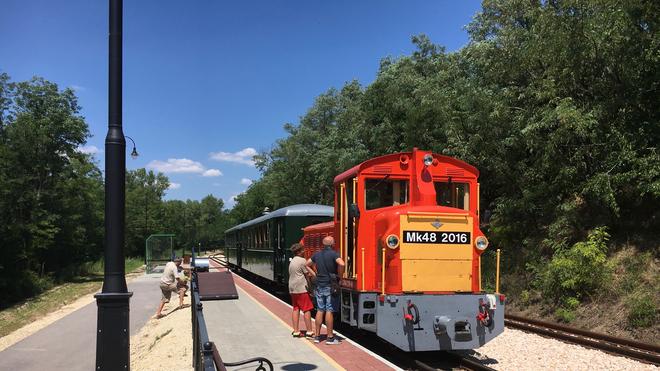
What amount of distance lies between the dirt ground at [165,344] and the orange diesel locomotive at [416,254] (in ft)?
10.5

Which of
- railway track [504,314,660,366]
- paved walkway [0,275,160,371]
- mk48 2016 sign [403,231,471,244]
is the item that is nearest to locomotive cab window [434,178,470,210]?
mk48 2016 sign [403,231,471,244]

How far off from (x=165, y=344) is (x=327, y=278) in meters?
4.30

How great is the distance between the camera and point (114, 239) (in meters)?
5.33

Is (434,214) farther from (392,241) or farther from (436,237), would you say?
(392,241)

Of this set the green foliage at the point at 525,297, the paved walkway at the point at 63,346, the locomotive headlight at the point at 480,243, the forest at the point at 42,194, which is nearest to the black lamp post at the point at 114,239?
the locomotive headlight at the point at 480,243

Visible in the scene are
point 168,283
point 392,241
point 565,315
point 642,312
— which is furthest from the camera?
point 168,283

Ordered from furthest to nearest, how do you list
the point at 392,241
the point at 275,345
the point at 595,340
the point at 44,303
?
the point at 44,303 < the point at 595,340 < the point at 275,345 < the point at 392,241

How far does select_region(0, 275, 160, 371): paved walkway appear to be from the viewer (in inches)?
512

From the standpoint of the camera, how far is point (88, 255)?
48.4m

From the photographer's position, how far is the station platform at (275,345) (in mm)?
7691

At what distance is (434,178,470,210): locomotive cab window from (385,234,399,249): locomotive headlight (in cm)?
145

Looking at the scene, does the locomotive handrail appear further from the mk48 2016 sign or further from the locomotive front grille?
the mk48 2016 sign

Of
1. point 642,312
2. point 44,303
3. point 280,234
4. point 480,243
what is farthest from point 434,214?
point 44,303

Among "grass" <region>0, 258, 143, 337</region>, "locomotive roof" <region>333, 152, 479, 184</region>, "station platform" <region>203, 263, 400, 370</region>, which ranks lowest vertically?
"grass" <region>0, 258, 143, 337</region>
